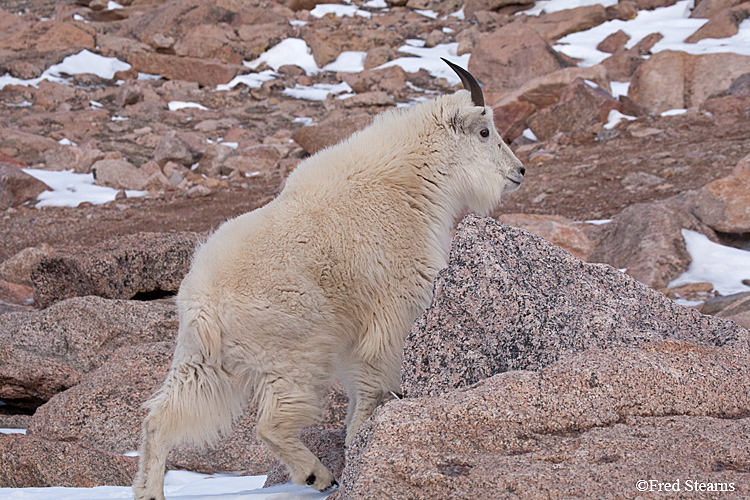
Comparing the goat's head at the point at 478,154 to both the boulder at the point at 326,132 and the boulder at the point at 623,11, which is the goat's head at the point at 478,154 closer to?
the boulder at the point at 326,132

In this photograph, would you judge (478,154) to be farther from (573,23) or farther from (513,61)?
(573,23)

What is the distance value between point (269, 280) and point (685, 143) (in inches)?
461

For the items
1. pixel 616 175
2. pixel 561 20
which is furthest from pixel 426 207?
pixel 561 20

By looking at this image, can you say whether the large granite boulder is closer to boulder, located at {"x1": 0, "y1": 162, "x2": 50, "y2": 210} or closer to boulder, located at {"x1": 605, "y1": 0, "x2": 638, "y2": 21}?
boulder, located at {"x1": 0, "y1": 162, "x2": 50, "y2": 210}

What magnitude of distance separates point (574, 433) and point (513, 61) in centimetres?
1891

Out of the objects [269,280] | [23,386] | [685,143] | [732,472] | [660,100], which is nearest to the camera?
[732,472]

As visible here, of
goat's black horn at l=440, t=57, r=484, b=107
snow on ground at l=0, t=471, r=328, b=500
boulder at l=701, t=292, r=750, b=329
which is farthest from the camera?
boulder at l=701, t=292, r=750, b=329

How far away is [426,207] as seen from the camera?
3.81 m

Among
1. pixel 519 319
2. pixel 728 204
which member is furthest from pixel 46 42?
pixel 519 319

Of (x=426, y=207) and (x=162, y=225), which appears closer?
(x=426, y=207)

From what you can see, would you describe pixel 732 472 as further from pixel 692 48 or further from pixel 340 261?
pixel 692 48

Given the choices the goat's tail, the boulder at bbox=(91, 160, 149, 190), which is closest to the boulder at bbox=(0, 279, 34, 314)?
the goat's tail

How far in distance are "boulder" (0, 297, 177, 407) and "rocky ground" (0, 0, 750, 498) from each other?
18mm

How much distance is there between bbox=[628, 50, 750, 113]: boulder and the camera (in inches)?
622
